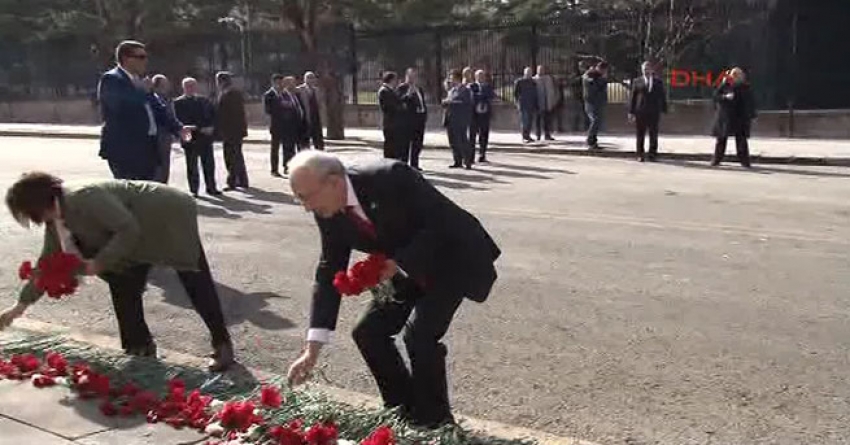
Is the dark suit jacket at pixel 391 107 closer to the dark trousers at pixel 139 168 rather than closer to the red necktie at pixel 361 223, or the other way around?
the dark trousers at pixel 139 168

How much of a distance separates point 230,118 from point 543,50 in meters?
13.0

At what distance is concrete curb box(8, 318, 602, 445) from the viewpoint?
512 cm

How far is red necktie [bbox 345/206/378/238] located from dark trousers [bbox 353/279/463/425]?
374 millimetres

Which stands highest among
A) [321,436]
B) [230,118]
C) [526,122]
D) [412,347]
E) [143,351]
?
[230,118]

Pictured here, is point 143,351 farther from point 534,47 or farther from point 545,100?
point 534,47

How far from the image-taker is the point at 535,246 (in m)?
10.5

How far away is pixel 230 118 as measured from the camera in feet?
54.0

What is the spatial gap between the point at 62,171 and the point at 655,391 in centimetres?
1579

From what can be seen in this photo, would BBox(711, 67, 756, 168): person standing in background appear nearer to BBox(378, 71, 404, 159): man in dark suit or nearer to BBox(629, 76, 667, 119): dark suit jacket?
BBox(629, 76, 667, 119): dark suit jacket

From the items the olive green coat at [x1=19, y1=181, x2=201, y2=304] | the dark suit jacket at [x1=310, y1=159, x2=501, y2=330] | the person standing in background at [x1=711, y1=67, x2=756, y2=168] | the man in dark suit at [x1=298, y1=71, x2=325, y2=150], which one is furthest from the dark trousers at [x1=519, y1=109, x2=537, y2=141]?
the dark suit jacket at [x1=310, y1=159, x2=501, y2=330]

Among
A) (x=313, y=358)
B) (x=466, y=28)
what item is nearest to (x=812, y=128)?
(x=466, y=28)

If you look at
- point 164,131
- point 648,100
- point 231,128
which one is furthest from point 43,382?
point 648,100

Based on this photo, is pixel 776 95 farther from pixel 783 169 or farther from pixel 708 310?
pixel 708 310

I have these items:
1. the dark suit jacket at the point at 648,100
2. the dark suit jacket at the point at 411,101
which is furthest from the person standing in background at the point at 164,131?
the dark suit jacket at the point at 648,100
